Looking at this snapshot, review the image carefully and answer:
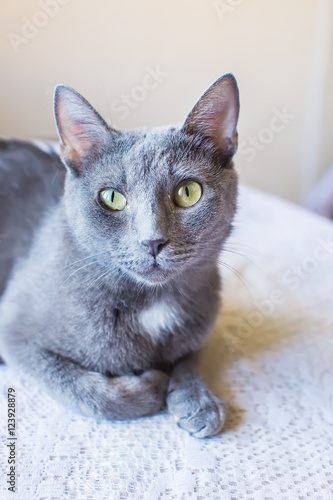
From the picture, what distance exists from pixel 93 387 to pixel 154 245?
0.30m

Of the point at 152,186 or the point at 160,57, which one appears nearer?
the point at 152,186

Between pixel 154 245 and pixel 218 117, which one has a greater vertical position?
pixel 218 117

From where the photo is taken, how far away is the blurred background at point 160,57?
1262 mm

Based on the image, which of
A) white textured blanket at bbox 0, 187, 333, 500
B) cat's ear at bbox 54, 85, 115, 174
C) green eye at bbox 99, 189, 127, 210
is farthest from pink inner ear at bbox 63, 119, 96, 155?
white textured blanket at bbox 0, 187, 333, 500

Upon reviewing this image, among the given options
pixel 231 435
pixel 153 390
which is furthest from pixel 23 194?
pixel 231 435

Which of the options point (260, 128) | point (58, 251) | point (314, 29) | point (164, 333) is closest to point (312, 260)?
point (260, 128)

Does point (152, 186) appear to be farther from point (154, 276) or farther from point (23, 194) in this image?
point (23, 194)

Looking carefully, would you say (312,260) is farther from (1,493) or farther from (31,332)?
(1,493)

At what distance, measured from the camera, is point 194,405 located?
87 cm

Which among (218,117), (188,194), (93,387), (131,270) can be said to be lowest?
(93,387)

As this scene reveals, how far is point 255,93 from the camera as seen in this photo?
A: 5.69 ft

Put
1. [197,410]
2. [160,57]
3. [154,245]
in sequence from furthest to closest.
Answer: [160,57] < [197,410] < [154,245]

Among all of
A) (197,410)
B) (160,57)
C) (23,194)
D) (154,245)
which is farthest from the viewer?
(160,57)

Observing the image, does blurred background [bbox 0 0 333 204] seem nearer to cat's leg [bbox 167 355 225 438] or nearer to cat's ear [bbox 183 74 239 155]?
cat's ear [bbox 183 74 239 155]
